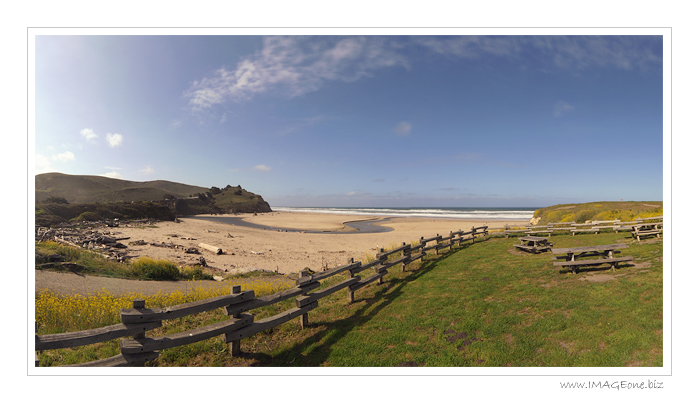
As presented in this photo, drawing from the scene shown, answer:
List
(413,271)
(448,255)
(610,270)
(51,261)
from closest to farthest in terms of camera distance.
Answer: (610,270) < (51,261) < (413,271) < (448,255)

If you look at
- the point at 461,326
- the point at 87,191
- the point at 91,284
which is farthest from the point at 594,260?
the point at 87,191

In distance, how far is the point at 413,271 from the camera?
12.0 meters

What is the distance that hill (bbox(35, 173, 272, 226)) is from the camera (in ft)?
109

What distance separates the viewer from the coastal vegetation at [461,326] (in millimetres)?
4777

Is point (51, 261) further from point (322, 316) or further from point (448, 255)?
point (448, 255)

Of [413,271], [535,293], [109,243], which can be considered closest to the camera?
[535,293]

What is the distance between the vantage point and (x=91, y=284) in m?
9.63

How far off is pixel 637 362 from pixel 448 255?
10.9m

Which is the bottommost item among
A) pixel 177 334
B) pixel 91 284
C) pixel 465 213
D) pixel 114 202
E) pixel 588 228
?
pixel 465 213

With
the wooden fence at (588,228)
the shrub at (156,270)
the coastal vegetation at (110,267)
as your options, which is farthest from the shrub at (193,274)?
the wooden fence at (588,228)

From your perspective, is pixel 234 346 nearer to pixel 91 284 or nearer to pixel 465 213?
pixel 91 284

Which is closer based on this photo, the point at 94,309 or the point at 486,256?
the point at 94,309

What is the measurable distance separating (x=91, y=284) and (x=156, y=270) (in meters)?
2.46
